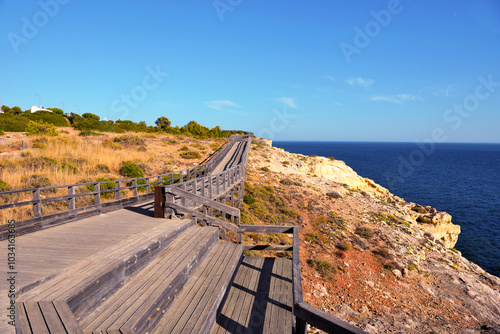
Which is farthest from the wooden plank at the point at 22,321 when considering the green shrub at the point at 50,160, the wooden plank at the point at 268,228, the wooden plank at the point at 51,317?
the green shrub at the point at 50,160

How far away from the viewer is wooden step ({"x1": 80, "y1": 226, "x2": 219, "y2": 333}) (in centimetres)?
389

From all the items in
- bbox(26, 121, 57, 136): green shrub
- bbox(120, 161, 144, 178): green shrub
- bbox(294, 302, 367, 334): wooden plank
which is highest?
bbox(26, 121, 57, 136): green shrub

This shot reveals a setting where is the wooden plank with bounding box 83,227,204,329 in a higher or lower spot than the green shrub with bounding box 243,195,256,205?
higher

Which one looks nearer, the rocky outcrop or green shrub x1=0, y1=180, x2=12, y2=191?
green shrub x1=0, y1=180, x2=12, y2=191

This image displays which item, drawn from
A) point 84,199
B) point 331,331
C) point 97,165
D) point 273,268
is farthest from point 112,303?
point 97,165

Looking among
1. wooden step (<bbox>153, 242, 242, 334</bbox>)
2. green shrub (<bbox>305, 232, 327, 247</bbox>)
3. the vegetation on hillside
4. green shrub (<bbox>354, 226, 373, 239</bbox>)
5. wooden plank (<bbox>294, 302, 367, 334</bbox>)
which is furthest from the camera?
the vegetation on hillside

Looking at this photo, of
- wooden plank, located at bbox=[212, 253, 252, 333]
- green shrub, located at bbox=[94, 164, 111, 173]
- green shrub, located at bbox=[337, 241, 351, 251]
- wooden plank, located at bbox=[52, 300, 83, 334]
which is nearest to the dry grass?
green shrub, located at bbox=[94, 164, 111, 173]

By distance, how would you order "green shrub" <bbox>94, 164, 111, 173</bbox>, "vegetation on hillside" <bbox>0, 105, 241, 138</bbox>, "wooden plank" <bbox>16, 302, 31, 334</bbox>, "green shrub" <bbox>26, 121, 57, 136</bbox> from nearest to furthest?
1. "wooden plank" <bbox>16, 302, 31, 334</bbox>
2. "green shrub" <bbox>94, 164, 111, 173</bbox>
3. "green shrub" <bbox>26, 121, 57, 136</bbox>
4. "vegetation on hillside" <bbox>0, 105, 241, 138</bbox>

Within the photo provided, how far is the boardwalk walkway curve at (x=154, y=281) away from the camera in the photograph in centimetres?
371

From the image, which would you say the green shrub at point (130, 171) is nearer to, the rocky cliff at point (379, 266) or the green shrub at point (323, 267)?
the rocky cliff at point (379, 266)

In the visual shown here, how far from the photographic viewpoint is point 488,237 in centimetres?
2934

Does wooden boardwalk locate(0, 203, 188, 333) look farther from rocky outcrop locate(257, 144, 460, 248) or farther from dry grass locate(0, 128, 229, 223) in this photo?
rocky outcrop locate(257, 144, 460, 248)

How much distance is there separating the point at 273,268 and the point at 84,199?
10.9 meters

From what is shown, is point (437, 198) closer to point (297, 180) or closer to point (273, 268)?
point (297, 180)
